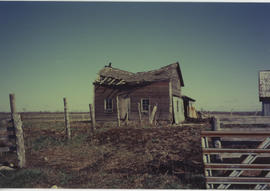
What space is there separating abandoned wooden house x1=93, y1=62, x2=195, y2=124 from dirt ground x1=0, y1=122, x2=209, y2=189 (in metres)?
7.94

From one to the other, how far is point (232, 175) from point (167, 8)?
573 cm

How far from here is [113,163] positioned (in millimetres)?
7023

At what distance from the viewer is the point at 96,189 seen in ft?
18.0

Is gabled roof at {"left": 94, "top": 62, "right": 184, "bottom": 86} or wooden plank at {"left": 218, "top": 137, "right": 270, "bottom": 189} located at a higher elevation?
gabled roof at {"left": 94, "top": 62, "right": 184, "bottom": 86}

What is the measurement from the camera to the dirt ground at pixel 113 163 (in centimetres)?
566

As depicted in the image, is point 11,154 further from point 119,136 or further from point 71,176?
point 119,136

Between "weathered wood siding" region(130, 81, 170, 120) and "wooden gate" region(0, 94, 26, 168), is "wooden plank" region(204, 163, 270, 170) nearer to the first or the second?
"wooden gate" region(0, 94, 26, 168)

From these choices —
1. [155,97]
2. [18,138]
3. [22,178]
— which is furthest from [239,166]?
[155,97]

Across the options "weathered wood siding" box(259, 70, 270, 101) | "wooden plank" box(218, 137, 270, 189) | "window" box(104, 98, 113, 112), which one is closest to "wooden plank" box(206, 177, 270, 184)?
"wooden plank" box(218, 137, 270, 189)

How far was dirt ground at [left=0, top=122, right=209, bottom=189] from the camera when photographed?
5.66 meters

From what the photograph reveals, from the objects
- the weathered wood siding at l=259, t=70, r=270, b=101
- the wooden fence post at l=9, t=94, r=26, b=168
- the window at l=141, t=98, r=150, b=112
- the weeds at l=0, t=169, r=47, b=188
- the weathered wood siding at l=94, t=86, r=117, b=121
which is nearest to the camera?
the weeds at l=0, t=169, r=47, b=188

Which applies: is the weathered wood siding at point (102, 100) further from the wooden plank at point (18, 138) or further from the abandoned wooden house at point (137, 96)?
the wooden plank at point (18, 138)

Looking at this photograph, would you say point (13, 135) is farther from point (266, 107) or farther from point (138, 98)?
point (266, 107)

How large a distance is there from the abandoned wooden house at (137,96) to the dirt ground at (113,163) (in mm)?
7939
